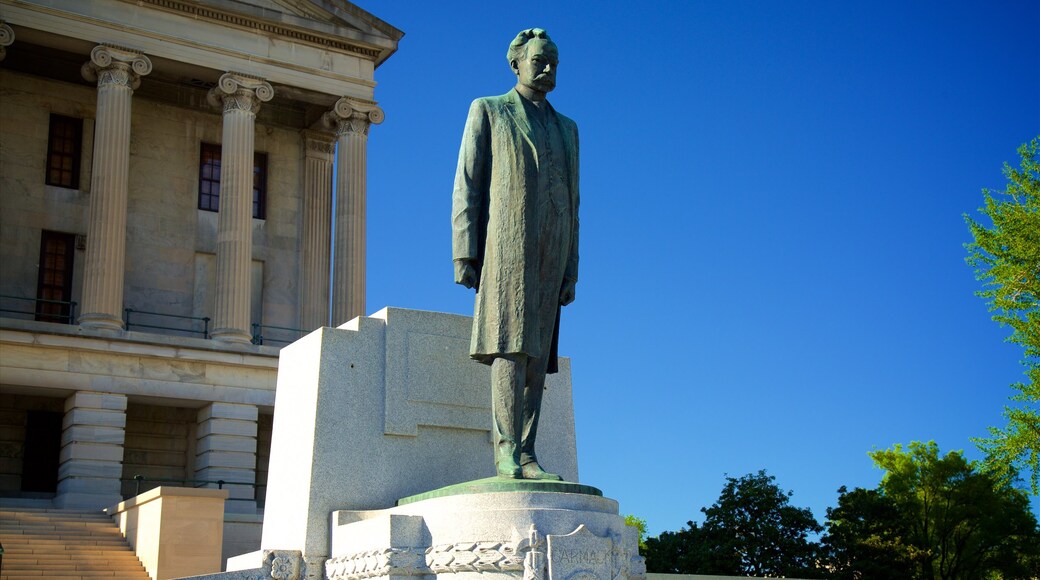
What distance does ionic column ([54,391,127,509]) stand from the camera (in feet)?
106

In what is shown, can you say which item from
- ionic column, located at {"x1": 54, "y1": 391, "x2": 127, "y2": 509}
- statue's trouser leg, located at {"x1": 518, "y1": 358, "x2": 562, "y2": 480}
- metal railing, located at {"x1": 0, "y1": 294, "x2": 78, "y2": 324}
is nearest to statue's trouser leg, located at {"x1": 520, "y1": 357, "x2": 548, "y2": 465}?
statue's trouser leg, located at {"x1": 518, "y1": 358, "x2": 562, "y2": 480}

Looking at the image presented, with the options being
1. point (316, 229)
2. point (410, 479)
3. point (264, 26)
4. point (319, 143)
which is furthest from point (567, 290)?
point (319, 143)

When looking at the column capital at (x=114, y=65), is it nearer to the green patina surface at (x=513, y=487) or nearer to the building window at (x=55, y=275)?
the building window at (x=55, y=275)

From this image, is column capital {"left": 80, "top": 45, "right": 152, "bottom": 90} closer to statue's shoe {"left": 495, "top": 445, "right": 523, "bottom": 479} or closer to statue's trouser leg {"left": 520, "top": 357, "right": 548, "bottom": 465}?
statue's trouser leg {"left": 520, "top": 357, "right": 548, "bottom": 465}

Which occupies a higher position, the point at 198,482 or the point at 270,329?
the point at 270,329

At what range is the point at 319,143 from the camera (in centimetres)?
4300

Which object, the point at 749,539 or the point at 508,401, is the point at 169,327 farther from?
the point at 508,401

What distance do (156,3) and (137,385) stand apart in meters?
11.6

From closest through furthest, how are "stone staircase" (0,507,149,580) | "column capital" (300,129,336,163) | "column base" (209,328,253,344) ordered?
1. "stone staircase" (0,507,149,580)
2. "column base" (209,328,253,344)
3. "column capital" (300,129,336,163)

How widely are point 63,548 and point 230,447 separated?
36.3 feet

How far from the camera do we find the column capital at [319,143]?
42.8m

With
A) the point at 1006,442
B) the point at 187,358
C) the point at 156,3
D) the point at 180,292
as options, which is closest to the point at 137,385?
the point at 187,358

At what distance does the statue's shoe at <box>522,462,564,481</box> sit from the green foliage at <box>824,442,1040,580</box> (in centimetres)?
2704

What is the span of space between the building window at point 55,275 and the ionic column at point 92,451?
13.6 ft
